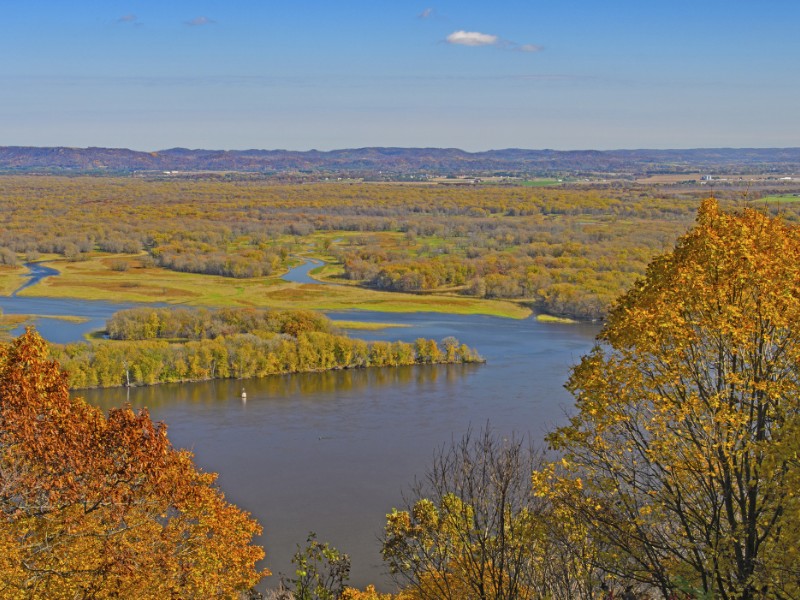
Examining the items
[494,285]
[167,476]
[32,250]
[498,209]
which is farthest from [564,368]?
[498,209]

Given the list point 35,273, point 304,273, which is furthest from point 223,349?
point 35,273

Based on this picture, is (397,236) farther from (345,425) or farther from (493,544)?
(493,544)

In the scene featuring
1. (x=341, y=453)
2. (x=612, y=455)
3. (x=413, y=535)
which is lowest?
(x=341, y=453)

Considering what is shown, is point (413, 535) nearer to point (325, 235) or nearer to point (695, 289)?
point (695, 289)

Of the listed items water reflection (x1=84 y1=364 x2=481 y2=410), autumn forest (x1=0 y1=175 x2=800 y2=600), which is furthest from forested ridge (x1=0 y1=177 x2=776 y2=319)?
autumn forest (x1=0 y1=175 x2=800 y2=600)

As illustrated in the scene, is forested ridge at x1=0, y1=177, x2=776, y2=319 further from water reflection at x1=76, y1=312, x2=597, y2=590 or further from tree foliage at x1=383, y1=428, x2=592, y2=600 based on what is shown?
tree foliage at x1=383, y1=428, x2=592, y2=600
